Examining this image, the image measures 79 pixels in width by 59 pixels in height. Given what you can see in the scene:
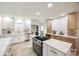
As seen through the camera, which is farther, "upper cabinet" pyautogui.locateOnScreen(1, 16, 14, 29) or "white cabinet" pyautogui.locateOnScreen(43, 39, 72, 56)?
"upper cabinet" pyautogui.locateOnScreen(1, 16, 14, 29)

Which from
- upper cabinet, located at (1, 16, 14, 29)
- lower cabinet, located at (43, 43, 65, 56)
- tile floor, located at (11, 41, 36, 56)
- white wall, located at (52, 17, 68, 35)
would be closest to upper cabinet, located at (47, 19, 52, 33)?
white wall, located at (52, 17, 68, 35)

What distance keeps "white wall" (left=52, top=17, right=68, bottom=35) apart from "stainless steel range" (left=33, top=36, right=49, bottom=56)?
259 mm

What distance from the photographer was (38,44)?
5.51 feet

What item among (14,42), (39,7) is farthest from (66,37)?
(14,42)

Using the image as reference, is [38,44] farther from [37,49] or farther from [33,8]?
[33,8]

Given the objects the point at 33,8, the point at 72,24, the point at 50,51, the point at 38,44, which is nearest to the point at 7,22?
the point at 33,8

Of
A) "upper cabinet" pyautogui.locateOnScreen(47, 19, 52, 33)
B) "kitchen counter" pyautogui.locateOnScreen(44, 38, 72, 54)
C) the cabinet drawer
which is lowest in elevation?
the cabinet drawer

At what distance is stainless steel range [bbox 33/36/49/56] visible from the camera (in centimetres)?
157

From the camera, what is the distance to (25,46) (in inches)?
63.6

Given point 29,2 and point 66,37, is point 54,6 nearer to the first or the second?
point 29,2

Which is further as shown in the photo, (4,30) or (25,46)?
(25,46)

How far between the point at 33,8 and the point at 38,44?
2.23ft

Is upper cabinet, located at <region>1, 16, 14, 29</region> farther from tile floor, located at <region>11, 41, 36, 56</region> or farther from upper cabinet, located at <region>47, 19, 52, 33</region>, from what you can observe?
upper cabinet, located at <region>47, 19, 52, 33</region>

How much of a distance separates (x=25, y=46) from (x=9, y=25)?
48cm
